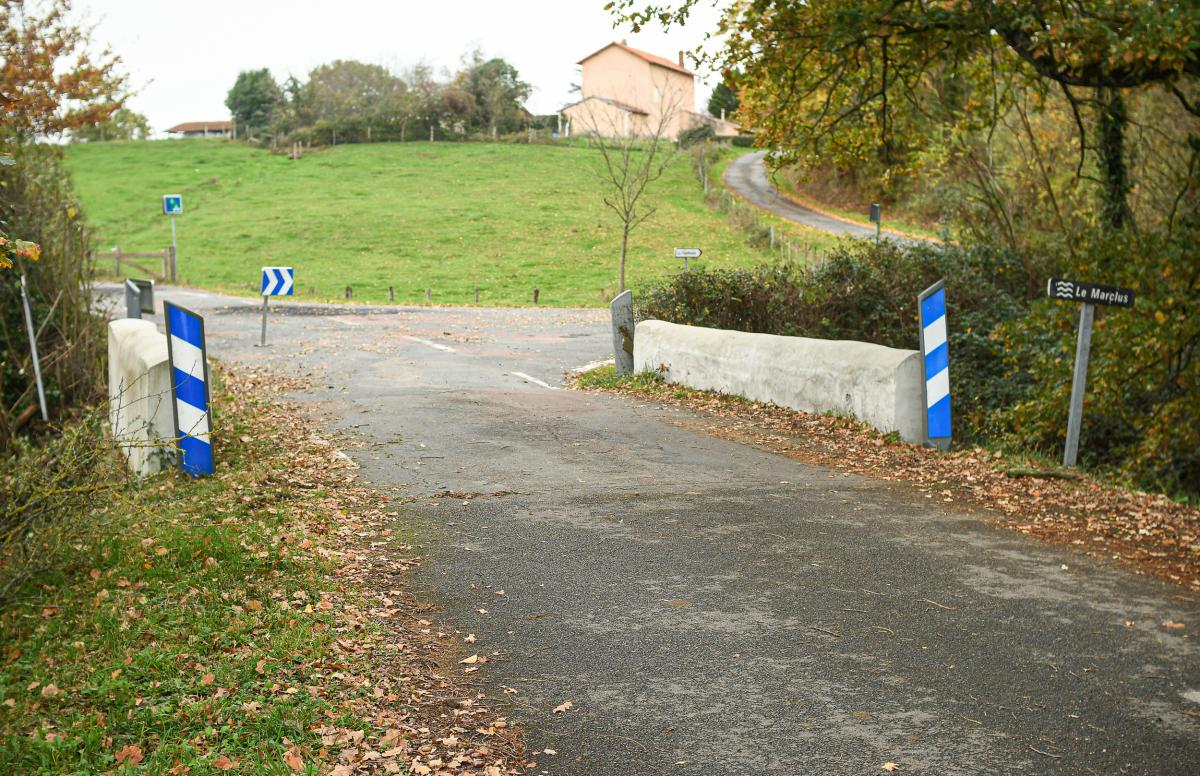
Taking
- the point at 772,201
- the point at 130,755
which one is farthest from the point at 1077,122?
the point at 772,201

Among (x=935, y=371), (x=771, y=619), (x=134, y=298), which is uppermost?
(x=134, y=298)

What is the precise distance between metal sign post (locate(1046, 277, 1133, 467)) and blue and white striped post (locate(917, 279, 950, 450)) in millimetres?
1027

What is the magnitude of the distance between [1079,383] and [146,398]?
7.66m

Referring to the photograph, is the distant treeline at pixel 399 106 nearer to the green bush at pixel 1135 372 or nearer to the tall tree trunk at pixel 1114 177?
the tall tree trunk at pixel 1114 177

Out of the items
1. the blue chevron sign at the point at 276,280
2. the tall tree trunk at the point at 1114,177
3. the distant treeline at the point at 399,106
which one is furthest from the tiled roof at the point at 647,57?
the tall tree trunk at the point at 1114,177

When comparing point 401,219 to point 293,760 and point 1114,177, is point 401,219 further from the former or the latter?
point 293,760

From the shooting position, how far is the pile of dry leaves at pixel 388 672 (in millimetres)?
4105

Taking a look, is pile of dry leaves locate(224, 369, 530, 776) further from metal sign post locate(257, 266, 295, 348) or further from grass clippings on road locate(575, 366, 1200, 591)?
metal sign post locate(257, 266, 295, 348)

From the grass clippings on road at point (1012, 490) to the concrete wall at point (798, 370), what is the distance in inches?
7.1

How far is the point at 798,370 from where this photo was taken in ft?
39.5

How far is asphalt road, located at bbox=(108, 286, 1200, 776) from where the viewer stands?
4.18 metres

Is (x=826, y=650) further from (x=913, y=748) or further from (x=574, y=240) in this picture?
(x=574, y=240)

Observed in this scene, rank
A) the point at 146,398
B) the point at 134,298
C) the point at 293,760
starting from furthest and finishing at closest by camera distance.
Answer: the point at 134,298, the point at 146,398, the point at 293,760

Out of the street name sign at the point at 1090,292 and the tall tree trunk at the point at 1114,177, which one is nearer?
the street name sign at the point at 1090,292
